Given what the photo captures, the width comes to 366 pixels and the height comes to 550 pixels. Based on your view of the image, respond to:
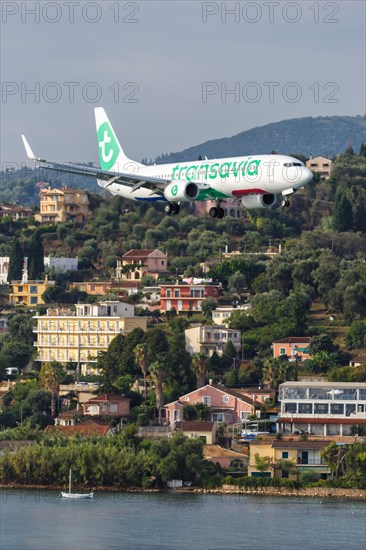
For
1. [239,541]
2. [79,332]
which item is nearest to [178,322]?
[79,332]

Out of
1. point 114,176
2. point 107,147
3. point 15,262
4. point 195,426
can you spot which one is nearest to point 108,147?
point 107,147

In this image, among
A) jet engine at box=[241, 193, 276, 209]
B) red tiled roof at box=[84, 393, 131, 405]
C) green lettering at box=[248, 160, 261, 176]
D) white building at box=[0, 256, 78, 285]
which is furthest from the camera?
white building at box=[0, 256, 78, 285]

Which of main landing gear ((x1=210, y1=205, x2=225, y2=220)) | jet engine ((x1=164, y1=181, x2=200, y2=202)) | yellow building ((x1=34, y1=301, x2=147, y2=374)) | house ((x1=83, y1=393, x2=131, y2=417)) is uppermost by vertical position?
yellow building ((x1=34, y1=301, x2=147, y2=374))

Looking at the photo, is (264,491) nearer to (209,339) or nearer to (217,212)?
(217,212)

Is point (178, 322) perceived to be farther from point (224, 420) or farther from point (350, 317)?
point (224, 420)

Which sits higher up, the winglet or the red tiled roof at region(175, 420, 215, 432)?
the winglet

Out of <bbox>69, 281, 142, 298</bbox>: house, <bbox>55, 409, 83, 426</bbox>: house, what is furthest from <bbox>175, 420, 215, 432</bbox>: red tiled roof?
<bbox>69, 281, 142, 298</bbox>: house

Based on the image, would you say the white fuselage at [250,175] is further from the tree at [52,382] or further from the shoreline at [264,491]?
the tree at [52,382]

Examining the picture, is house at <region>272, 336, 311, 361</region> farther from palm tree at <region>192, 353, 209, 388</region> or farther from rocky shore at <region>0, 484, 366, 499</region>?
rocky shore at <region>0, 484, 366, 499</region>

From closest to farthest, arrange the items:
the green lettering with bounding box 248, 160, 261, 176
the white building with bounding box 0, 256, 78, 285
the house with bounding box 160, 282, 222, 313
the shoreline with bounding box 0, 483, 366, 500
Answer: the green lettering with bounding box 248, 160, 261, 176 → the shoreline with bounding box 0, 483, 366, 500 → the house with bounding box 160, 282, 222, 313 → the white building with bounding box 0, 256, 78, 285
